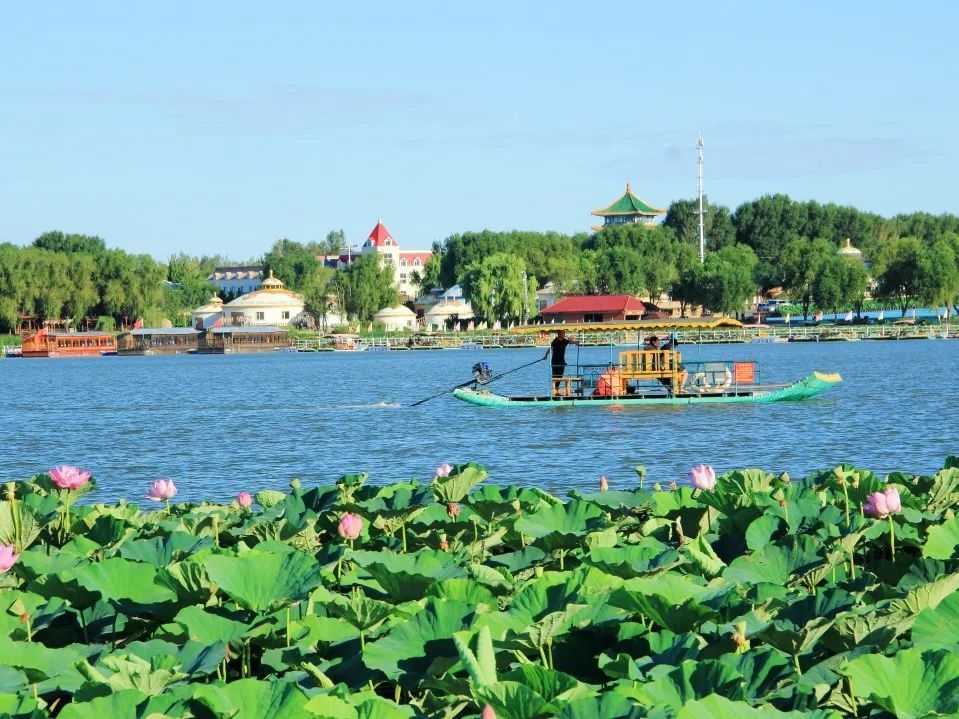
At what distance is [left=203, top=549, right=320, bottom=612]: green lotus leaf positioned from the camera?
5.37m

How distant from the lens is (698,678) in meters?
4.16

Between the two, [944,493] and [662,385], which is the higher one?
[944,493]

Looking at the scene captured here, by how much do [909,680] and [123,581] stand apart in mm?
3129

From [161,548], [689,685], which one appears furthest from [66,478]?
[689,685]

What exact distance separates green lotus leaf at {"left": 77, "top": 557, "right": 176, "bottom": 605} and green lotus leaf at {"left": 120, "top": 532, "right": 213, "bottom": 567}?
31.5 inches

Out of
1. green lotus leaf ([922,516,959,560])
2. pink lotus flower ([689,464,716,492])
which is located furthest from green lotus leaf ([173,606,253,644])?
pink lotus flower ([689,464,716,492])

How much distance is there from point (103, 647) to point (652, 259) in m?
105

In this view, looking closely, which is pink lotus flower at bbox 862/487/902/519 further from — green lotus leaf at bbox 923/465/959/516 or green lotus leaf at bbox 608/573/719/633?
green lotus leaf at bbox 923/465/959/516

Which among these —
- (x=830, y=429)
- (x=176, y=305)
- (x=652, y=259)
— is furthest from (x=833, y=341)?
(x=830, y=429)

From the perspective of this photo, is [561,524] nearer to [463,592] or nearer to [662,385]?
[463,592]

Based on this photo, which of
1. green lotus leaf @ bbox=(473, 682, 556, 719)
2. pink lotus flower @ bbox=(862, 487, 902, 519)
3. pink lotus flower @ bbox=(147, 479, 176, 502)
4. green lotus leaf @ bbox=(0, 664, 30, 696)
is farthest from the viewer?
pink lotus flower @ bbox=(147, 479, 176, 502)

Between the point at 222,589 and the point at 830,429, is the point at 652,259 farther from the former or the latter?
the point at 222,589

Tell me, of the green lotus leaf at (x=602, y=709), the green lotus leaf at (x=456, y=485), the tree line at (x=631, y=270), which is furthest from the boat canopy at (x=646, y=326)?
the tree line at (x=631, y=270)

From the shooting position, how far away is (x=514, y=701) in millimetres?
3969
